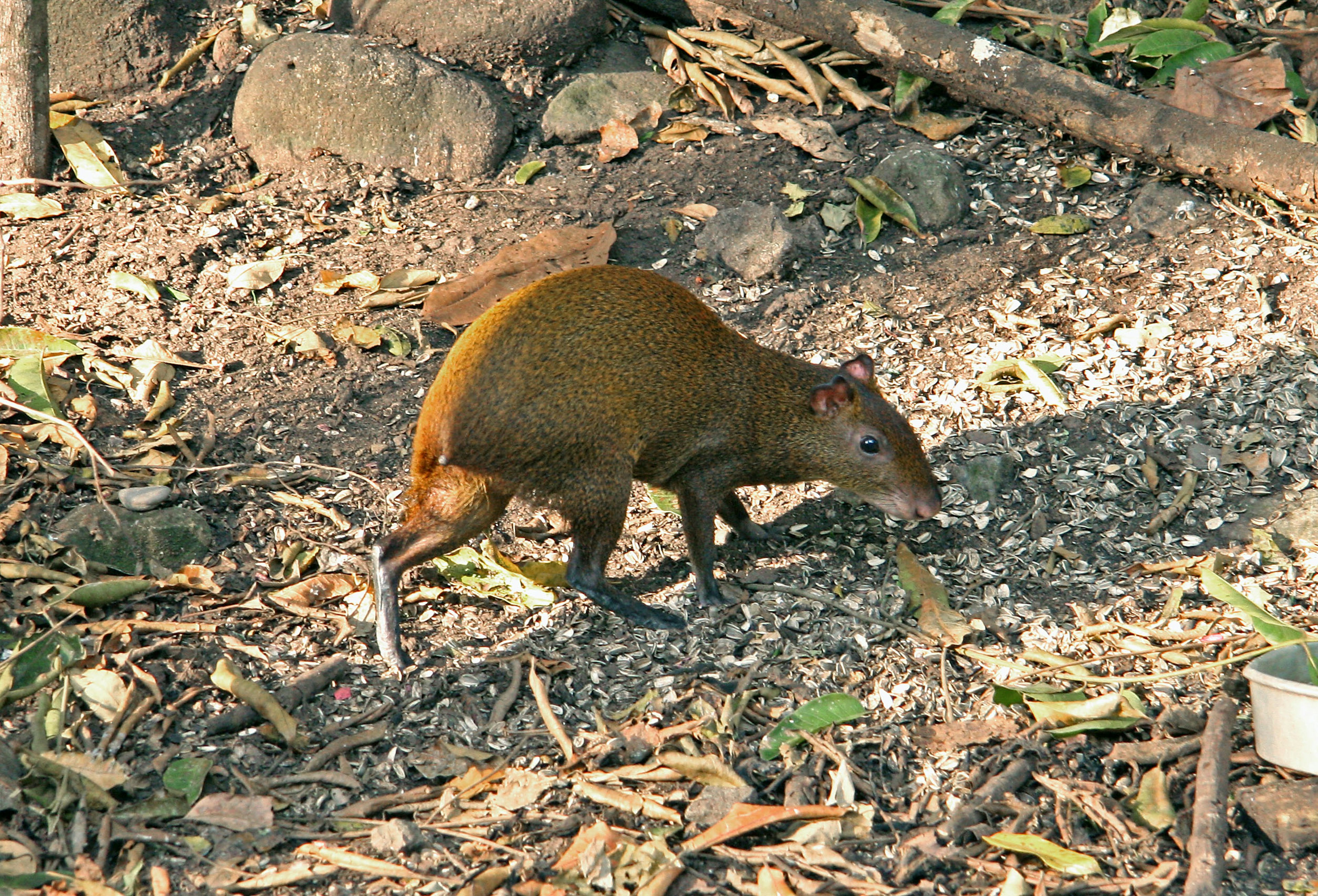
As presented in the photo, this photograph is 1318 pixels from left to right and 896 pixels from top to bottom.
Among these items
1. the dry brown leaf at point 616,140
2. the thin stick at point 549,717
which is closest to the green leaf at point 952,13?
the dry brown leaf at point 616,140

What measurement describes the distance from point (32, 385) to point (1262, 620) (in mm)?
4790

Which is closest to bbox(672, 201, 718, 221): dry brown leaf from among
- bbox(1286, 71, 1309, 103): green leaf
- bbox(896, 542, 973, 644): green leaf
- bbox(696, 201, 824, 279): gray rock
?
bbox(696, 201, 824, 279): gray rock

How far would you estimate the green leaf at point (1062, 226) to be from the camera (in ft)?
21.3

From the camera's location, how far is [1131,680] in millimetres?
4047

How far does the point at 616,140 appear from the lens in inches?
279

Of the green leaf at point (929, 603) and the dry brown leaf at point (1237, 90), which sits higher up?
the dry brown leaf at point (1237, 90)

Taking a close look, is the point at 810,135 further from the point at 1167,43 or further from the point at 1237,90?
the point at 1237,90

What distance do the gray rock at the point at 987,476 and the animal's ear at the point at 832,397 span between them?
2.37 ft

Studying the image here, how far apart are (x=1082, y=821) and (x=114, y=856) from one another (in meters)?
2.91

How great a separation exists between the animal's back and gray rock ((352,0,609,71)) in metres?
2.95

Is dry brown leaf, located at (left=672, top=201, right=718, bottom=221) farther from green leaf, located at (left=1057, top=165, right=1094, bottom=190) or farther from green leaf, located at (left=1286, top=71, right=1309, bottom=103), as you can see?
green leaf, located at (left=1286, top=71, right=1309, bottom=103)

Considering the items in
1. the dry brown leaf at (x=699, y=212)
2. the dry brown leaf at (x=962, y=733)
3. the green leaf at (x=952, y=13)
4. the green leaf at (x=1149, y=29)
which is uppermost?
the green leaf at (x=952, y=13)

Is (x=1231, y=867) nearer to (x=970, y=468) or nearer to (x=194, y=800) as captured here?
(x=970, y=468)

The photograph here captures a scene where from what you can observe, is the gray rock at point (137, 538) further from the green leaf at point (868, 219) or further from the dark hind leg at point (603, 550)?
the green leaf at point (868, 219)
